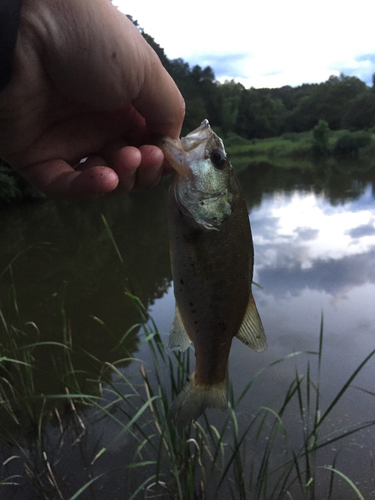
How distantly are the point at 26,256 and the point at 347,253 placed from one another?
809 cm

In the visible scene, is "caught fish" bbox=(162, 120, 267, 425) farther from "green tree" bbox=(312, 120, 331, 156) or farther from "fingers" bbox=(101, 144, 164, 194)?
"green tree" bbox=(312, 120, 331, 156)

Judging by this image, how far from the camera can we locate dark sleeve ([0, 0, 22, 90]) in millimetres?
1475

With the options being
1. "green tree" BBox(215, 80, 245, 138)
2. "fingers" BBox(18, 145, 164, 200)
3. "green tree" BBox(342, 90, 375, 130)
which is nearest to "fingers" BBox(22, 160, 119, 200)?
"fingers" BBox(18, 145, 164, 200)

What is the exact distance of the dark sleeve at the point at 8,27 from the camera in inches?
58.1

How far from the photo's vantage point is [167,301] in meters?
6.66

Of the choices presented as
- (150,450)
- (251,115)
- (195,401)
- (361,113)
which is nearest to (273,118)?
(251,115)

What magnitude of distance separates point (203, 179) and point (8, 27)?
0.98m

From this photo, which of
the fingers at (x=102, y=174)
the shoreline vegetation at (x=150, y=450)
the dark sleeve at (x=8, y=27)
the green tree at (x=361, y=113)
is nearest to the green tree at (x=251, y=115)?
the green tree at (x=361, y=113)

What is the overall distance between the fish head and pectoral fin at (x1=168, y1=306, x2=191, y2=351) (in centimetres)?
39

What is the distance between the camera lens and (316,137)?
41344 mm

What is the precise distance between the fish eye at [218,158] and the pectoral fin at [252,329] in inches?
20.1

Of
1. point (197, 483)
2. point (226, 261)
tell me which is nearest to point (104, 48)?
point (226, 261)

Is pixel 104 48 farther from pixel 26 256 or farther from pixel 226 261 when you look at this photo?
pixel 26 256

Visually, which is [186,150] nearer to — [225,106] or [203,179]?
[203,179]
